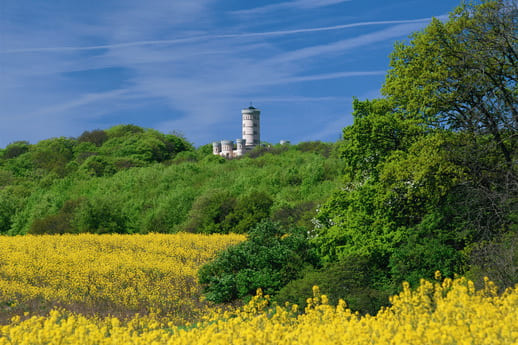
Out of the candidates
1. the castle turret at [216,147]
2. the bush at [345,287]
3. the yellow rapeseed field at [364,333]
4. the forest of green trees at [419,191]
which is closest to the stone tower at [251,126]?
the castle turret at [216,147]

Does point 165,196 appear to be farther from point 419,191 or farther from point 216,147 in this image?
point 216,147

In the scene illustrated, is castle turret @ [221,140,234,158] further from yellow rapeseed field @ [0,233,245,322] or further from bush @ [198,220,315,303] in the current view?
bush @ [198,220,315,303]

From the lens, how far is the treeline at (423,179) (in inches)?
765

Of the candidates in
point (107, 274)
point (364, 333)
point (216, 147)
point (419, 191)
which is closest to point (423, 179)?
point (419, 191)

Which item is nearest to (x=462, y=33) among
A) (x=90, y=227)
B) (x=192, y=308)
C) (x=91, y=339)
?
(x=192, y=308)

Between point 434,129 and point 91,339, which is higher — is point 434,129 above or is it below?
above

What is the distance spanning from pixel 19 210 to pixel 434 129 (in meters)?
42.7

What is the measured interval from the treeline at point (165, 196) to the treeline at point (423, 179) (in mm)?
6215

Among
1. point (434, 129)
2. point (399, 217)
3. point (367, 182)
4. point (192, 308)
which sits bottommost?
point (192, 308)

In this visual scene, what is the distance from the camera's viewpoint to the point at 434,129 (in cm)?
2108

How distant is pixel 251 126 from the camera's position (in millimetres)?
159875

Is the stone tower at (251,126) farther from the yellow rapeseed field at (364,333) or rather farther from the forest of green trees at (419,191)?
the yellow rapeseed field at (364,333)

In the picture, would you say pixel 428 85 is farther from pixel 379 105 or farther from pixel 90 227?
pixel 90 227

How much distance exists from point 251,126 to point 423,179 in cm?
14083
